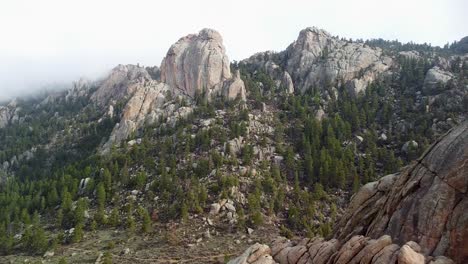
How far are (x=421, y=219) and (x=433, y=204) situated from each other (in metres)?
1.40

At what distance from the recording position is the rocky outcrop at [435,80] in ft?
554

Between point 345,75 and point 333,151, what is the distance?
7704cm

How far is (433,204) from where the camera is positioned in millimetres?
30375

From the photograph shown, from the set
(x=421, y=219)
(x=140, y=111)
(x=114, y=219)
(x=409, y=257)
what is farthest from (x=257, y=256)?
(x=140, y=111)

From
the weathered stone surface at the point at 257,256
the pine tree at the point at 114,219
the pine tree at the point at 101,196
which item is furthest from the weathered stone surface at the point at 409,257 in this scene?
the pine tree at the point at 101,196

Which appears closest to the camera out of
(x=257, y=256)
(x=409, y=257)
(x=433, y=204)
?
(x=409, y=257)

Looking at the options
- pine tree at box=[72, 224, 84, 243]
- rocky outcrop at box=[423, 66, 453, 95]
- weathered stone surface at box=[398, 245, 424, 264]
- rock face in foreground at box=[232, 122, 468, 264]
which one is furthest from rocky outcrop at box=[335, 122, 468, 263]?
rocky outcrop at box=[423, 66, 453, 95]

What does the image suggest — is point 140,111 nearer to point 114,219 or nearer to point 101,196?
point 101,196

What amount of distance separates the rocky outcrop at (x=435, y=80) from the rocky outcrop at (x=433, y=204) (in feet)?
491

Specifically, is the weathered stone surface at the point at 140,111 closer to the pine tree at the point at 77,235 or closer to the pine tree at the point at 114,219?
the pine tree at the point at 114,219

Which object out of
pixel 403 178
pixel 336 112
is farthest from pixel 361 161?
pixel 403 178

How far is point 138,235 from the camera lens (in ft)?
312

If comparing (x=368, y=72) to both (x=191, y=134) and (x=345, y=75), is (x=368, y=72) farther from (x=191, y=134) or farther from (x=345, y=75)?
(x=191, y=134)

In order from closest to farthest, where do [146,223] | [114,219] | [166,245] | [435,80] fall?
1. [166,245]
2. [146,223]
3. [114,219]
4. [435,80]
